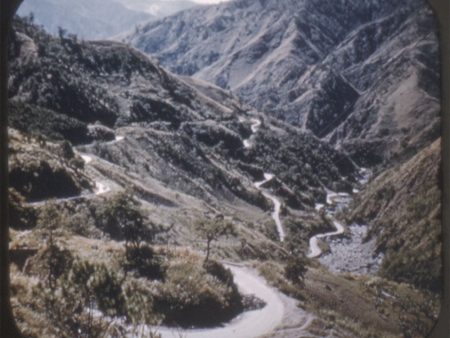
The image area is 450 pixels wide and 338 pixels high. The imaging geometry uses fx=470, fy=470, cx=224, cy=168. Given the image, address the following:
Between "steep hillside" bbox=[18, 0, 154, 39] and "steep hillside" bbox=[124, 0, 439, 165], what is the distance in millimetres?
526

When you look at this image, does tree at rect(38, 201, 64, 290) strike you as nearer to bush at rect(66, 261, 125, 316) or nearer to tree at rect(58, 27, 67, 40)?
bush at rect(66, 261, 125, 316)

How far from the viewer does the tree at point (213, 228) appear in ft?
17.4

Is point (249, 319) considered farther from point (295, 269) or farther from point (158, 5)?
point (158, 5)

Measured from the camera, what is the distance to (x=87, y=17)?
6.04m

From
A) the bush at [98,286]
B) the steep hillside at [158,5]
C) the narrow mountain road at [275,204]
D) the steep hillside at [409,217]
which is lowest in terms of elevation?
the bush at [98,286]

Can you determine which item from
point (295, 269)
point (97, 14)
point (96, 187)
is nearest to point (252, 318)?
point (295, 269)

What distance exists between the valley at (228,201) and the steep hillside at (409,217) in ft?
0.05

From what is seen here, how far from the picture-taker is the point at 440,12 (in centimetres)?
547

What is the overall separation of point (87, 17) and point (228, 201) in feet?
9.78

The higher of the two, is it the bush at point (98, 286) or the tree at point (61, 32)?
the tree at point (61, 32)

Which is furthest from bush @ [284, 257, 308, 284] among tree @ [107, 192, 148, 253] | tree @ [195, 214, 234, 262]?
tree @ [107, 192, 148, 253]

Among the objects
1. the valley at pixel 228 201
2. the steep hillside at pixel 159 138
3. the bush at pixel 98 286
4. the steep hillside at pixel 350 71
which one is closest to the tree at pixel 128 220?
the valley at pixel 228 201

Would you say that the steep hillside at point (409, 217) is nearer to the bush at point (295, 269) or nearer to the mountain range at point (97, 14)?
the bush at point (295, 269)

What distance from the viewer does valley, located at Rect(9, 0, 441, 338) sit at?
185 inches
